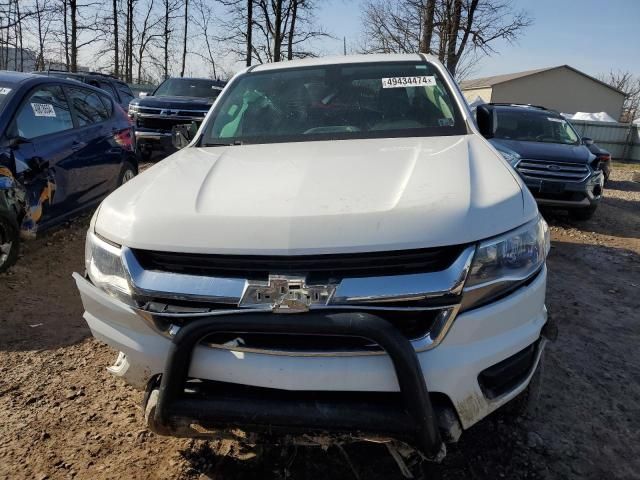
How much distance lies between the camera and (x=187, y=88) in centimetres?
1245

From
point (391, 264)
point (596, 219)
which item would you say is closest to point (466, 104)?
point (391, 264)

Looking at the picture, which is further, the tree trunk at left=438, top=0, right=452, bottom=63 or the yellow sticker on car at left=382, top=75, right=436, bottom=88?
the tree trunk at left=438, top=0, right=452, bottom=63

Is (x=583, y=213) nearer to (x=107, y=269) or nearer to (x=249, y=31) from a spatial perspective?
(x=107, y=269)

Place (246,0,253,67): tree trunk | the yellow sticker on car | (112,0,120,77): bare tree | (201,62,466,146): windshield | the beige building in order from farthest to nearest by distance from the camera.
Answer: the beige building
(112,0,120,77): bare tree
(246,0,253,67): tree trunk
the yellow sticker on car
(201,62,466,146): windshield

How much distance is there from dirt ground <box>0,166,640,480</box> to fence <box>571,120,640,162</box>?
2143 cm

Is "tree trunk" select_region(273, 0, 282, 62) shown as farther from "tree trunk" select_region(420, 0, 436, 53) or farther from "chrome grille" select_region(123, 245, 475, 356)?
"chrome grille" select_region(123, 245, 475, 356)

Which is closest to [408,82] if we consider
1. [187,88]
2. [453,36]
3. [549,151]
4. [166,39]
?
[549,151]

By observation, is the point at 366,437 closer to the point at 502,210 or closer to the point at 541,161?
the point at 502,210

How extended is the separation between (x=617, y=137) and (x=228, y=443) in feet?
82.2

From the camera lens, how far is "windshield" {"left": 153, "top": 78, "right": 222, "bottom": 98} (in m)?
12.4

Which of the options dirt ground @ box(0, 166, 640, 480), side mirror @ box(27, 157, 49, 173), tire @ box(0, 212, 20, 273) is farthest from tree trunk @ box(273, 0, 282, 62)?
dirt ground @ box(0, 166, 640, 480)

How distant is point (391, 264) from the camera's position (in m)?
1.75

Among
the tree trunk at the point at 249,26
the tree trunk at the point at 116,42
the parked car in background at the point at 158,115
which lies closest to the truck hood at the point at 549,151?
the parked car in background at the point at 158,115

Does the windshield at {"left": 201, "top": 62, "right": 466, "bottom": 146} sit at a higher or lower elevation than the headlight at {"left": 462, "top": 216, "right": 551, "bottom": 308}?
higher
